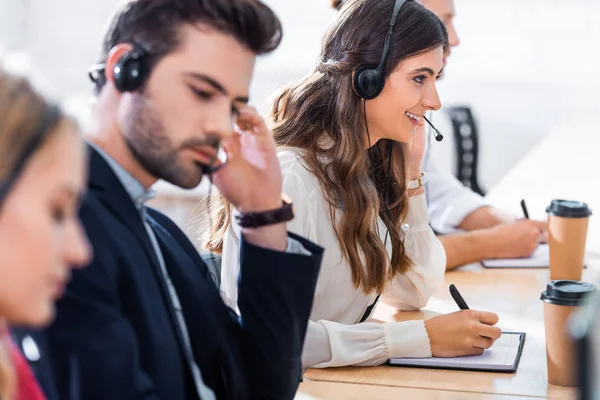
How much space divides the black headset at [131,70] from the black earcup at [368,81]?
29.3 inches

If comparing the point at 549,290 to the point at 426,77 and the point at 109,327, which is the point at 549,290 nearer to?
the point at 426,77

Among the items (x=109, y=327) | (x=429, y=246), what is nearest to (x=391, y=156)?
(x=429, y=246)

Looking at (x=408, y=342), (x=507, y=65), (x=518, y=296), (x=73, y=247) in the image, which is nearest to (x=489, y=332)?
(x=408, y=342)

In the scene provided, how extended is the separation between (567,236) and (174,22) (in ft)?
4.16

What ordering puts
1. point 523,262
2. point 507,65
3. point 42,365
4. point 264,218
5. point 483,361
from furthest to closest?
1. point 507,65
2. point 523,262
3. point 483,361
4. point 264,218
5. point 42,365

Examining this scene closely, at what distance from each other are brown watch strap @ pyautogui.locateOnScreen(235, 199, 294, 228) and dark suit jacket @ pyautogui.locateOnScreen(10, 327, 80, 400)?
43 cm

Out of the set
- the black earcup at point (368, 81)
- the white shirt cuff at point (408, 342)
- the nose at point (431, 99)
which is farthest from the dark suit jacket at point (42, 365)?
the nose at point (431, 99)

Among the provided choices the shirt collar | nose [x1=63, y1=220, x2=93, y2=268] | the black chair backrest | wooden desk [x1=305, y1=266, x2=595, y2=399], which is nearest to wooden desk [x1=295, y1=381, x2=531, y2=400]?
wooden desk [x1=305, y1=266, x2=595, y2=399]

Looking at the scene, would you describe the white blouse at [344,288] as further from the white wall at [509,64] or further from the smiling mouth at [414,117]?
the white wall at [509,64]

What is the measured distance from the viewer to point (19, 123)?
2.43 ft

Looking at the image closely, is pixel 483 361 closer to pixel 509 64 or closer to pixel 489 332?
pixel 489 332

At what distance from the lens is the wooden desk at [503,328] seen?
59.7 inches

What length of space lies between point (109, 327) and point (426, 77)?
1.07 metres

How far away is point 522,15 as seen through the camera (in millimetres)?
4559
